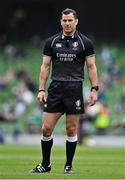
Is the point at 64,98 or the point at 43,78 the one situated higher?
the point at 43,78

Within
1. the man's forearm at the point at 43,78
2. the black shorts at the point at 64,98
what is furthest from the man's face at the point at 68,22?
the black shorts at the point at 64,98

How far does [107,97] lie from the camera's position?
34656 millimetres

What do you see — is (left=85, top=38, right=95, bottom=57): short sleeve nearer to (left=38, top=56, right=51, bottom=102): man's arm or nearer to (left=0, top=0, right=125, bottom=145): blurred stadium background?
(left=38, top=56, right=51, bottom=102): man's arm

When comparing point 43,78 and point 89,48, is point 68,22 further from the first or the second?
point 43,78

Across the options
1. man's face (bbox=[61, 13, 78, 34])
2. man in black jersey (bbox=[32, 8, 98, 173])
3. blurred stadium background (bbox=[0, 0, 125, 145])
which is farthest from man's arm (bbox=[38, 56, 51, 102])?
blurred stadium background (bbox=[0, 0, 125, 145])

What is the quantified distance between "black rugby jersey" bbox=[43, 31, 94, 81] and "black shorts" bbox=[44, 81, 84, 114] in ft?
0.34

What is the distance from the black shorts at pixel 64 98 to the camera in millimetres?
11750

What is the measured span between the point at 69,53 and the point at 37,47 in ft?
87.4

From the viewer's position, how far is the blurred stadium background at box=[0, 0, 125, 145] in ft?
114

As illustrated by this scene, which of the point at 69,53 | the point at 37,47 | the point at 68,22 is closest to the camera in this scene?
the point at 68,22

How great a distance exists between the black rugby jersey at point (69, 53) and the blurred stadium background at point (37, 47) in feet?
71.5

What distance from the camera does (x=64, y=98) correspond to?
38.7 ft

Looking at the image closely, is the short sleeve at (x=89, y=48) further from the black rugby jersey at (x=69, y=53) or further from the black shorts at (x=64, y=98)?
the black shorts at (x=64, y=98)

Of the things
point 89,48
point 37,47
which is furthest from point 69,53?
point 37,47
